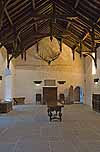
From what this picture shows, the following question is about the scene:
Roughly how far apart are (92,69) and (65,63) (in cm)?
511

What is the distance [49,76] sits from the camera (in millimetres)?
26672

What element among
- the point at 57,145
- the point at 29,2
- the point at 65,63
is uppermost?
the point at 29,2

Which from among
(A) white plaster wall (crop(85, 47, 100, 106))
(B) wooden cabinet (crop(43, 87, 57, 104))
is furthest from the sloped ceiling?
(B) wooden cabinet (crop(43, 87, 57, 104))

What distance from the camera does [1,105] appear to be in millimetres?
17172

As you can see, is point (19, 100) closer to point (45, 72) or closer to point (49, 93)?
point (49, 93)

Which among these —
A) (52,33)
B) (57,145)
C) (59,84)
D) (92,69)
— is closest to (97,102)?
(92,69)

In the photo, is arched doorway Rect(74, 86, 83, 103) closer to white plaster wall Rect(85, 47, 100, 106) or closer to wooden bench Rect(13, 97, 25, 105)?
white plaster wall Rect(85, 47, 100, 106)

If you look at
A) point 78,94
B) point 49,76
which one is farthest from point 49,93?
point 78,94

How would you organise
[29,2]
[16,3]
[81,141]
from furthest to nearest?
[29,2] → [16,3] → [81,141]

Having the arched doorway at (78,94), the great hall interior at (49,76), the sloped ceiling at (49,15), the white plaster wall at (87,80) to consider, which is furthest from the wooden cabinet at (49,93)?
the sloped ceiling at (49,15)

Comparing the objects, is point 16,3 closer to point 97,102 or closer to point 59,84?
point 97,102

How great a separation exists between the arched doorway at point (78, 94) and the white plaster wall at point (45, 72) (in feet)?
1.17

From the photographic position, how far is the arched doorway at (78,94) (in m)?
26.6

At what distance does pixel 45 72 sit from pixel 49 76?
49cm
